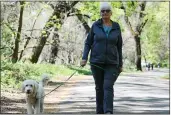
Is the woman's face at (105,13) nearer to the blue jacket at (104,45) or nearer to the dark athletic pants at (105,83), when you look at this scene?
the blue jacket at (104,45)

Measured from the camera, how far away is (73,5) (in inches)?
1161

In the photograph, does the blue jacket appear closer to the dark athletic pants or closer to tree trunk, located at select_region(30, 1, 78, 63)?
the dark athletic pants

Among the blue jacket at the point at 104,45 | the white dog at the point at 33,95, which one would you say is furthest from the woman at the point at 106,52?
the white dog at the point at 33,95

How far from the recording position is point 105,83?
8141 millimetres

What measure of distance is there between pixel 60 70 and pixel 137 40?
65.5 ft

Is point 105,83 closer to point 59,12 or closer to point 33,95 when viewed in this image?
point 33,95

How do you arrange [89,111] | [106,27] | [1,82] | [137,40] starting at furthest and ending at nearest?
[137,40]
[1,82]
[89,111]
[106,27]

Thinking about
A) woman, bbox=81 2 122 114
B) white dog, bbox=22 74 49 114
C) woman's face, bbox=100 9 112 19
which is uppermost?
woman's face, bbox=100 9 112 19

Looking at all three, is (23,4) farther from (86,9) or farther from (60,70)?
(60,70)

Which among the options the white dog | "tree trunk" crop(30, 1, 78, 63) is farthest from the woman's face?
"tree trunk" crop(30, 1, 78, 63)

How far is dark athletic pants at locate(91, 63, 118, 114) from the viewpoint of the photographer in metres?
8.12

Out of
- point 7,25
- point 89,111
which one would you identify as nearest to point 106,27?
point 89,111

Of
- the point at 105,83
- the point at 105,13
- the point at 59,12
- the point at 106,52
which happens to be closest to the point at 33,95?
the point at 105,83

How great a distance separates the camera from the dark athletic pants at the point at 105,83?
812 cm
